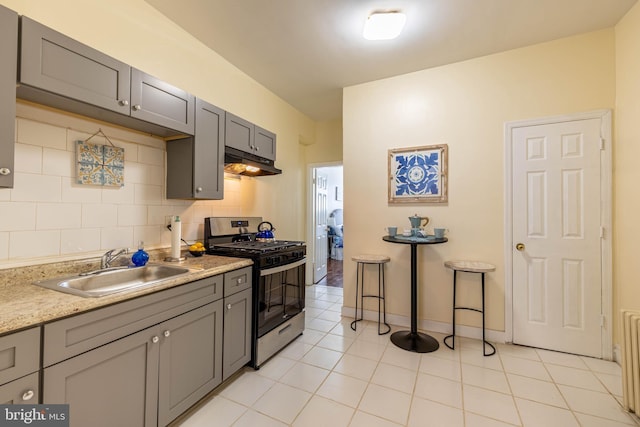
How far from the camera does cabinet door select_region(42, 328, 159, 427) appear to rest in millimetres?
1074

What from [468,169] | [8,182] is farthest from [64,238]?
[468,169]

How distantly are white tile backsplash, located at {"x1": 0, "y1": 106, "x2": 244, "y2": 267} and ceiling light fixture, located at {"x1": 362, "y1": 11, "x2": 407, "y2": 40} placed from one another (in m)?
1.94

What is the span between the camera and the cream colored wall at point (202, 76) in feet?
5.57

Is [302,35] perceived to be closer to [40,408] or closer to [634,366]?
[40,408]

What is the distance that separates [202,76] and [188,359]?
238 cm

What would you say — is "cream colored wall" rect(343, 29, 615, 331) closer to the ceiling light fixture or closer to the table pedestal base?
the table pedestal base

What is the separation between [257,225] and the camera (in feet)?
10.2

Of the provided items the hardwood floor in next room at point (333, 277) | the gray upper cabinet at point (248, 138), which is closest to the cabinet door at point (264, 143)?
Answer: the gray upper cabinet at point (248, 138)

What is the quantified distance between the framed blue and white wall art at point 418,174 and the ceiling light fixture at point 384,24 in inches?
46.9

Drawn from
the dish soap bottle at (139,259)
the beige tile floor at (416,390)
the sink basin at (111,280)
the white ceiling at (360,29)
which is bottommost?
the beige tile floor at (416,390)

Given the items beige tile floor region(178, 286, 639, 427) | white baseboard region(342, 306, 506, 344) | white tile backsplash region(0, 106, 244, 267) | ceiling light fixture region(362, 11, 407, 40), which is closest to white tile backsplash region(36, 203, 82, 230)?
white tile backsplash region(0, 106, 244, 267)

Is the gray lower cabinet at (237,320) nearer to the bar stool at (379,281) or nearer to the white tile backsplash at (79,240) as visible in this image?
the white tile backsplash at (79,240)

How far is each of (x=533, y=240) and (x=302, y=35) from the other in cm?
285

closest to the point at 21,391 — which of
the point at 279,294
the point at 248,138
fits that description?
the point at 279,294
